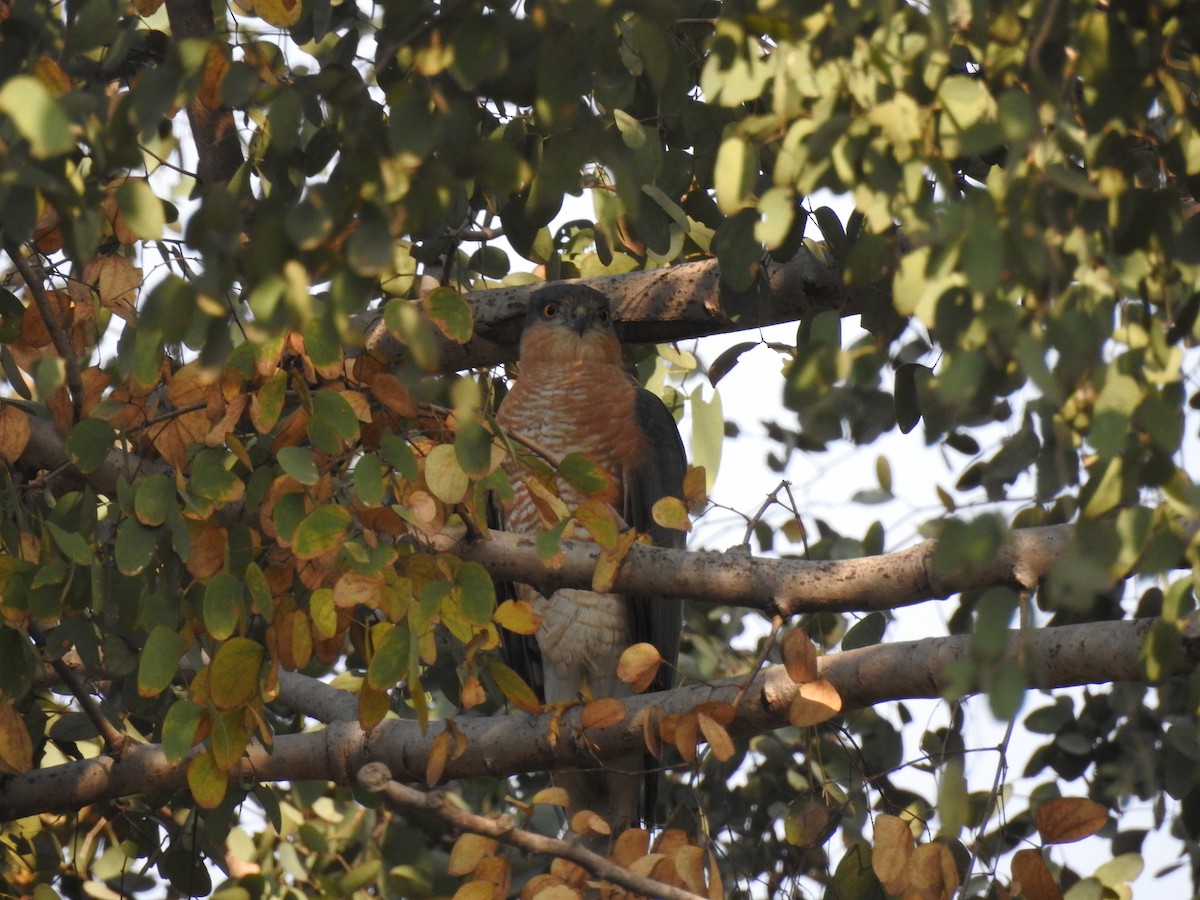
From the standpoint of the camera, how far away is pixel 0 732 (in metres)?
2.49

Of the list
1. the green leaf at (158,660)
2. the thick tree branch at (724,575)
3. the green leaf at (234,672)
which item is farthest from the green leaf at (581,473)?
the green leaf at (158,660)

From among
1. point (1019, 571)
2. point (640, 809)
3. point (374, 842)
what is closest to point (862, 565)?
point (1019, 571)

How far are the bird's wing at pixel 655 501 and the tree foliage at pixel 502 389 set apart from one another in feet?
0.59

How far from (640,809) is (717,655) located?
831 mm

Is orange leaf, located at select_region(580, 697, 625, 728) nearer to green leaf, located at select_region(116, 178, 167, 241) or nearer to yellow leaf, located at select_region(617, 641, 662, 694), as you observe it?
yellow leaf, located at select_region(617, 641, 662, 694)

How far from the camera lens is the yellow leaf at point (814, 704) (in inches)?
95.6

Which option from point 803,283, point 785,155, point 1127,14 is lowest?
point 785,155

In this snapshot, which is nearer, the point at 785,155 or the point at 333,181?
the point at 785,155

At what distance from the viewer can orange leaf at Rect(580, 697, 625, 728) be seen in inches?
108

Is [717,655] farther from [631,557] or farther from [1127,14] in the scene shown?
[1127,14]

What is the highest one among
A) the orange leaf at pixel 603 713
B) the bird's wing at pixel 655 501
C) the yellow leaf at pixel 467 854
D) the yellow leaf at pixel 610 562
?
the bird's wing at pixel 655 501

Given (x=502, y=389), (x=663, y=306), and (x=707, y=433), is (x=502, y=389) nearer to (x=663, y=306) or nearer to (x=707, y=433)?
(x=663, y=306)

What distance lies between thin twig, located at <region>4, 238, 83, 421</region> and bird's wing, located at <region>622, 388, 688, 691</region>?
2.03 metres

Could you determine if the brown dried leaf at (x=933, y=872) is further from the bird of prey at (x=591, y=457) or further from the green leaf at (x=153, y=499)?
the bird of prey at (x=591, y=457)
